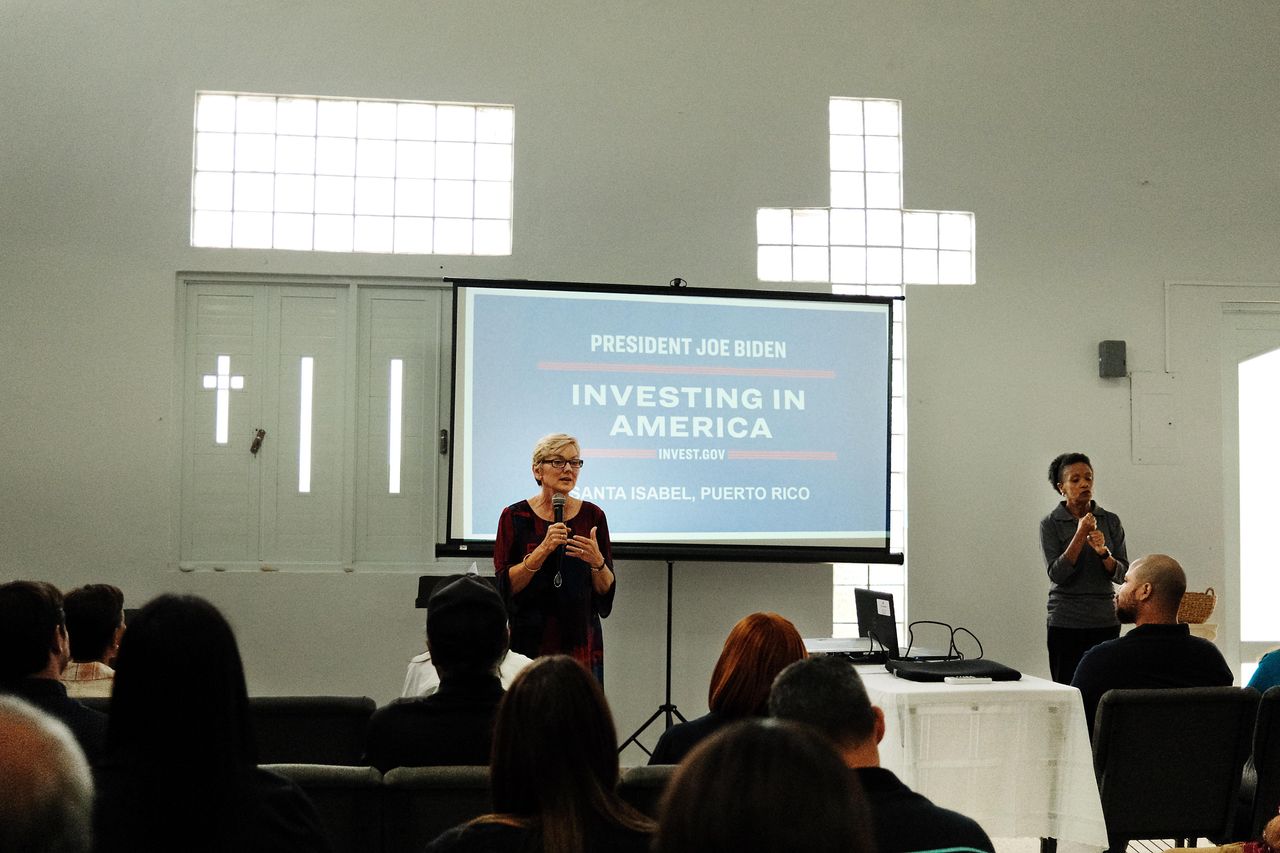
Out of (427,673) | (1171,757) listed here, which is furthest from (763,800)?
(1171,757)

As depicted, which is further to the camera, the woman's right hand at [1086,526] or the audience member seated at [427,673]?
the woman's right hand at [1086,526]

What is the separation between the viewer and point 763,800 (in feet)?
2.87

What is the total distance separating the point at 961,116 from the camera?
5.94 meters

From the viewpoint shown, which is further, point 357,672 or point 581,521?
point 357,672

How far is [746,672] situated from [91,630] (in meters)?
1.74

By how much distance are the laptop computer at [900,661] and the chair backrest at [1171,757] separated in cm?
44

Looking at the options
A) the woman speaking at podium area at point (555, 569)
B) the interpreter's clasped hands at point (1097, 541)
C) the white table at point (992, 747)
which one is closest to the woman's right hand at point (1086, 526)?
the interpreter's clasped hands at point (1097, 541)

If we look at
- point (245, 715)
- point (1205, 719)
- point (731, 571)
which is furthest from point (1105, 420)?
point (245, 715)

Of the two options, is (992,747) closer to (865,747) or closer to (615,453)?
(865,747)

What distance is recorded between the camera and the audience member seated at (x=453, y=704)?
238 cm

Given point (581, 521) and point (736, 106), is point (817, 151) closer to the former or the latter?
point (736, 106)

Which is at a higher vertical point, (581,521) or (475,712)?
(581,521)

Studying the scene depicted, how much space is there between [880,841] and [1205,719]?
1.95m

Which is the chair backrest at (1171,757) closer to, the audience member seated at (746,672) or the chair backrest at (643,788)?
the audience member seated at (746,672)
